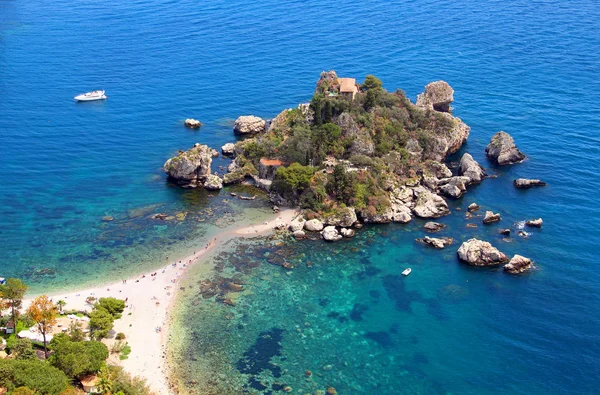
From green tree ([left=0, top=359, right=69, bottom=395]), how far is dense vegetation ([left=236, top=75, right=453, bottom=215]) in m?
56.5

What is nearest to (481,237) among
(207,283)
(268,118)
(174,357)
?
(207,283)

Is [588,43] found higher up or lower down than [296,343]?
higher up

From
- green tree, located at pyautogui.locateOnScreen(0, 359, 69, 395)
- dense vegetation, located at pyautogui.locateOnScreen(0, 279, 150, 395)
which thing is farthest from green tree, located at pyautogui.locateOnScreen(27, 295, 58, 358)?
green tree, located at pyautogui.locateOnScreen(0, 359, 69, 395)

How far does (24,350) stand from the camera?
77.7 meters

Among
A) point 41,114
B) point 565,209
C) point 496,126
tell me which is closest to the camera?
point 565,209

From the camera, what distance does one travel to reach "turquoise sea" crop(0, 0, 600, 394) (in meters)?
83.1

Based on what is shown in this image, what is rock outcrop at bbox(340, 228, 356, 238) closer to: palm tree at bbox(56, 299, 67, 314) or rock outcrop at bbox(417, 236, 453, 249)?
rock outcrop at bbox(417, 236, 453, 249)

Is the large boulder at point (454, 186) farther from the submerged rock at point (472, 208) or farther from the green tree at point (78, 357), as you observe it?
the green tree at point (78, 357)

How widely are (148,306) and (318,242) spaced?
32579 millimetres

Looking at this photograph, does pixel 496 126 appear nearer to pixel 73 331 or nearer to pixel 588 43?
pixel 588 43

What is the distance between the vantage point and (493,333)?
87.3 m

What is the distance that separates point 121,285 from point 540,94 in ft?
393

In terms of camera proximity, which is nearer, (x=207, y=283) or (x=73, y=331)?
(x=73, y=331)

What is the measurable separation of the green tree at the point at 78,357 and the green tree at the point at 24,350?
2.43 meters
